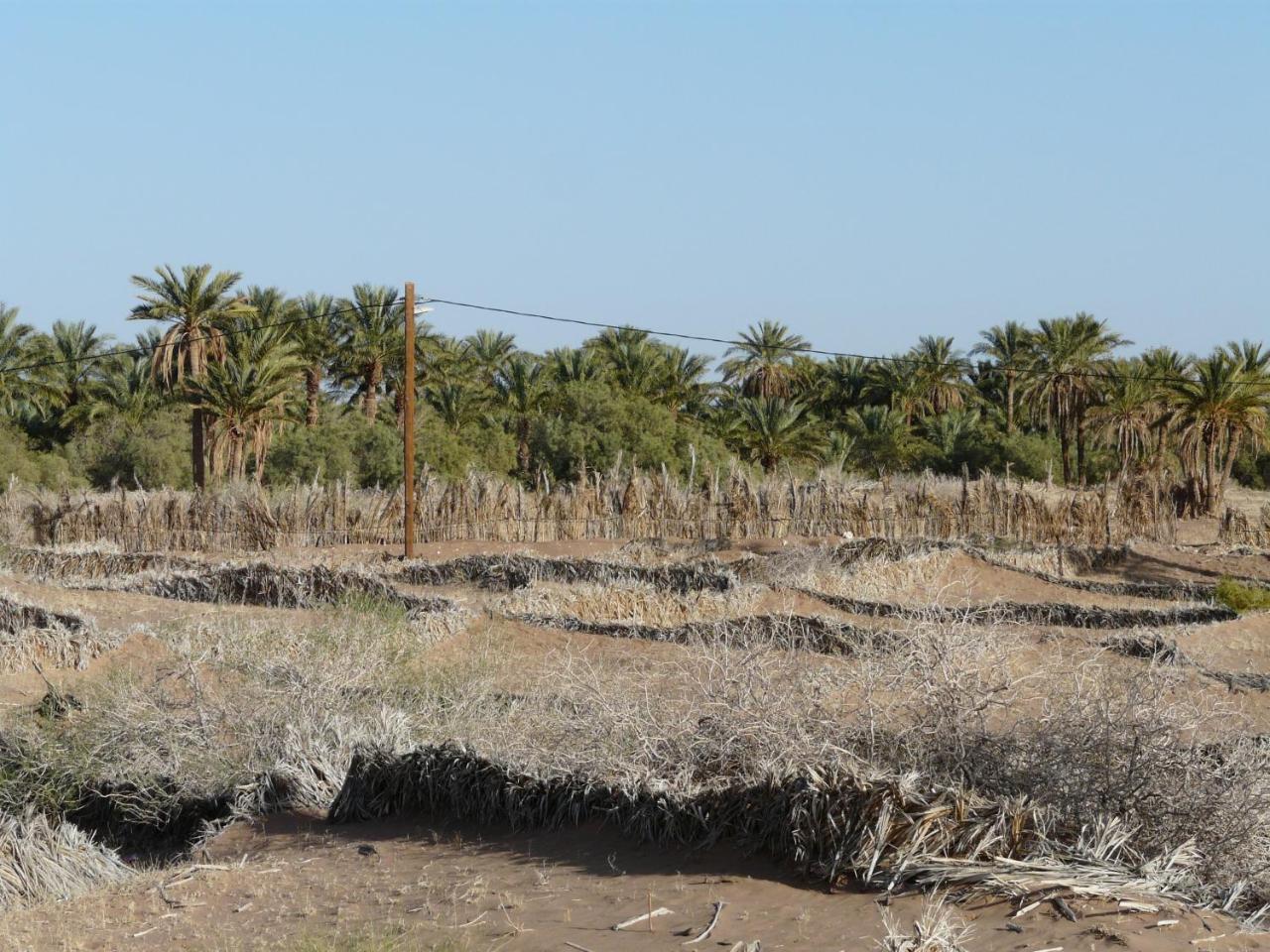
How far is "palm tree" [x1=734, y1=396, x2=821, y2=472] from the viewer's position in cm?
4838

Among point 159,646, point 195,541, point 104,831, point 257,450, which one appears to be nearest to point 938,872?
point 104,831

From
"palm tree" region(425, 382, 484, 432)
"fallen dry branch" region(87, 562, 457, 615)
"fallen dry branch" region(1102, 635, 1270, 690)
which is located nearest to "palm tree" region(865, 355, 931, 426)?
"palm tree" region(425, 382, 484, 432)

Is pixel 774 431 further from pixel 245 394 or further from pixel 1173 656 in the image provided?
pixel 1173 656

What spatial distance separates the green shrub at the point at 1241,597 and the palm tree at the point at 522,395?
3195cm

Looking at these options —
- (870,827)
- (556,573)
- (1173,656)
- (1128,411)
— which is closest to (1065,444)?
Result: (1128,411)

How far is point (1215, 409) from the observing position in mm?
38406

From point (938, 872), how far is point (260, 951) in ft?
8.90

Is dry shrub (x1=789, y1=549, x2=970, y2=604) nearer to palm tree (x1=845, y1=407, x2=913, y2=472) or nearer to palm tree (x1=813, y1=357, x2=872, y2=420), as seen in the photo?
Result: palm tree (x1=845, y1=407, x2=913, y2=472)

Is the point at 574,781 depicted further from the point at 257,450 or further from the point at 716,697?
the point at 257,450

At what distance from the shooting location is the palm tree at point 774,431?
1905 inches

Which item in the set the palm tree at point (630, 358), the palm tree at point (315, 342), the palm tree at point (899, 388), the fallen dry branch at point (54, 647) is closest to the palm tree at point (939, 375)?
the palm tree at point (899, 388)

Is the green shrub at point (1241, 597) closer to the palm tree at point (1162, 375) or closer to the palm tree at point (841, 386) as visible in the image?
the palm tree at point (1162, 375)

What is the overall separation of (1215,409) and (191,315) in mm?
28591

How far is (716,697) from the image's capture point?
6.88 meters
